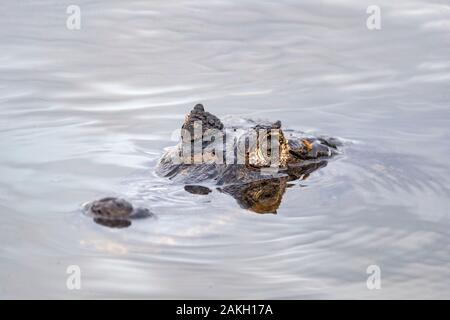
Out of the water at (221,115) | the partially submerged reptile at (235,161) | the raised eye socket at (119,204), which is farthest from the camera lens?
the partially submerged reptile at (235,161)

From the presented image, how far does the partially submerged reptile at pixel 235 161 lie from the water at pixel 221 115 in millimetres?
153

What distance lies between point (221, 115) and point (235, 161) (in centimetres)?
221

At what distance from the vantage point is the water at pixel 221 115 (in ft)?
25.4

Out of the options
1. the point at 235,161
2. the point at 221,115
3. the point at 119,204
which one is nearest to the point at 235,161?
the point at 235,161

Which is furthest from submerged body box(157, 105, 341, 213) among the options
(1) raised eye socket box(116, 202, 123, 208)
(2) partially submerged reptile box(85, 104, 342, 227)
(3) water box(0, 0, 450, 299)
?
(1) raised eye socket box(116, 202, 123, 208)

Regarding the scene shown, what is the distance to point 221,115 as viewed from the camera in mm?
11422

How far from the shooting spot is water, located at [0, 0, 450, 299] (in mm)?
7730

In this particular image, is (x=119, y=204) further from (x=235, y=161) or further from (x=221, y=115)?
(x=221, y=115)

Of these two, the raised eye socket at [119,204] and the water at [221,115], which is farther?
the raised eye socket at [119,204]

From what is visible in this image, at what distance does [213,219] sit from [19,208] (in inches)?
67.0

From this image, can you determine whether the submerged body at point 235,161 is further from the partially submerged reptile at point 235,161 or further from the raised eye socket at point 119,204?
the raised eye socket at point 119,204

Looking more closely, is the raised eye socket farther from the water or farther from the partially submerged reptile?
the partially submerged reptile

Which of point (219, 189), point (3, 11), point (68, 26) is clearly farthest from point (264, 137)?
point (3, 11)

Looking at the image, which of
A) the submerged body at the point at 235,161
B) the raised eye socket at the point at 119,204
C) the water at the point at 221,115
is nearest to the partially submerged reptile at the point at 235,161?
the submerged body at the point at 235,161
